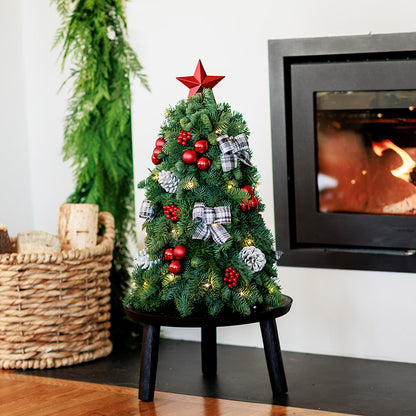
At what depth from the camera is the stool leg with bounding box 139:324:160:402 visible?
6.68 feet

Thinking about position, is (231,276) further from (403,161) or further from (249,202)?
(403,161)

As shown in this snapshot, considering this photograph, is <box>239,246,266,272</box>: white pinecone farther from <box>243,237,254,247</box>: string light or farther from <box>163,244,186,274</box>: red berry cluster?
<box>163,244,186,274</box>: red berry cluster

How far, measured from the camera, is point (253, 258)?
199 centimetres

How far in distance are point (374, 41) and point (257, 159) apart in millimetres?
564

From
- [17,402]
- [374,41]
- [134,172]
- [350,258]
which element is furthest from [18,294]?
[374,41]

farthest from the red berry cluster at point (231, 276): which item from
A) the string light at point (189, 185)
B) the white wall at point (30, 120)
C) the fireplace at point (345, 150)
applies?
the white wall at point (30, 120)

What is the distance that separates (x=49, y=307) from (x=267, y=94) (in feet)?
3.43

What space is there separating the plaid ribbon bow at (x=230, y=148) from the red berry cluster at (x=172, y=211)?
0.17 m

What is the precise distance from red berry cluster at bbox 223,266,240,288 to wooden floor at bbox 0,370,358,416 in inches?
14.0

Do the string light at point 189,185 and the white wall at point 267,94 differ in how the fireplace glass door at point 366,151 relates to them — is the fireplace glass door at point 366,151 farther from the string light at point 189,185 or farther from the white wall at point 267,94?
the string light at point 189,185

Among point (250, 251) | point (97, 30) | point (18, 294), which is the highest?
point (97, 30)

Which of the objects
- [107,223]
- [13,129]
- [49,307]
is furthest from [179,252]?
[13,129]

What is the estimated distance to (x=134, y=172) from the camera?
9.18 feet

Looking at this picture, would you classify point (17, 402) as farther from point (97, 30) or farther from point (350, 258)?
point (97, 30)
